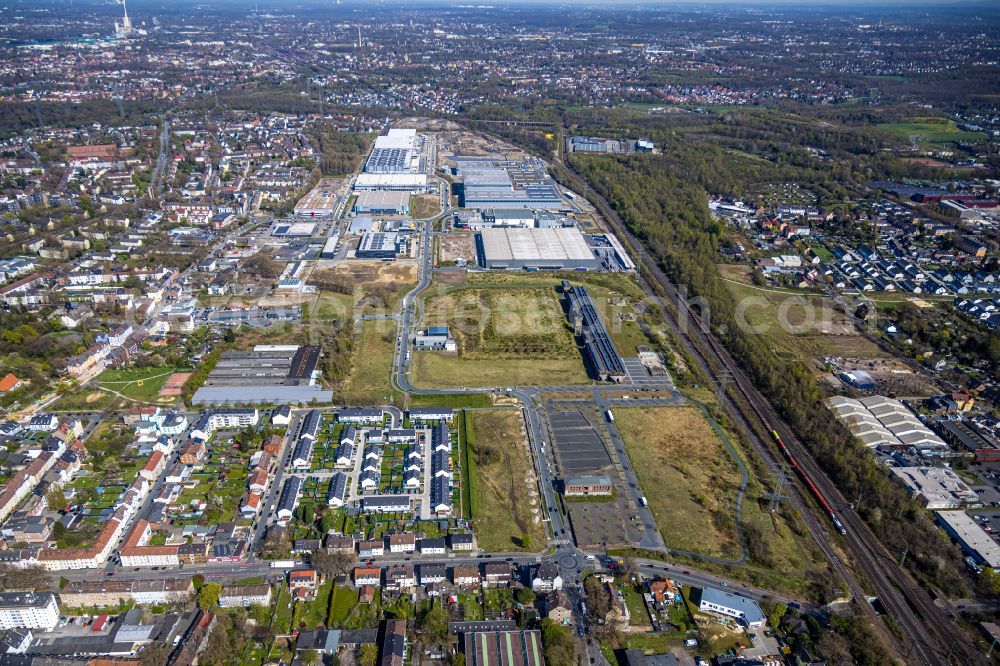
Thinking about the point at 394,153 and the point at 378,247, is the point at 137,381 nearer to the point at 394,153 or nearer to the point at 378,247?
the point at 378,247

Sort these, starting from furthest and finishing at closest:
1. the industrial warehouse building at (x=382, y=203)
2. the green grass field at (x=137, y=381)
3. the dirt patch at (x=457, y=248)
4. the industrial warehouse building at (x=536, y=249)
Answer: the industrial warehouse building at (x=382, y=203)
the dirt patch at (x=457, y=248)
the industrial warehouse building at (x=536, y=249)
the green grass field at (x=137, y=381)

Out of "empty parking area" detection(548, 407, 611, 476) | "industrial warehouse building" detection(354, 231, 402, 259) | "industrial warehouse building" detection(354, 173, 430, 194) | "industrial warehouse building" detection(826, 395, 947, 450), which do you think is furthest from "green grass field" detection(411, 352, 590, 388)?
"industrial warehouse building" detection(354, 173, 430, 194)

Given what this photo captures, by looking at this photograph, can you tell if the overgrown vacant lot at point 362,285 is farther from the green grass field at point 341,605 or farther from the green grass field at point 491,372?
the green grass field at point 341,605

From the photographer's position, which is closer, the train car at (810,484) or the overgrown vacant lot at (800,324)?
the train car at (810,484)

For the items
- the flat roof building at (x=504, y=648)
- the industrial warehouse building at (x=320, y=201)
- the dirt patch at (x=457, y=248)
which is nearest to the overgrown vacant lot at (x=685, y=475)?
the flat roof building at (x=504, y=648)

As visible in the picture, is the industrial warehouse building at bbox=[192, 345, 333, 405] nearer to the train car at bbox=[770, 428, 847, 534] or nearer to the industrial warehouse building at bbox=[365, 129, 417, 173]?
the train car at bbox=[770, 428, 847, 534]

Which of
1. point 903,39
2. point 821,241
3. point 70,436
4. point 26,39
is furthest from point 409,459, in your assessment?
point 903,39
